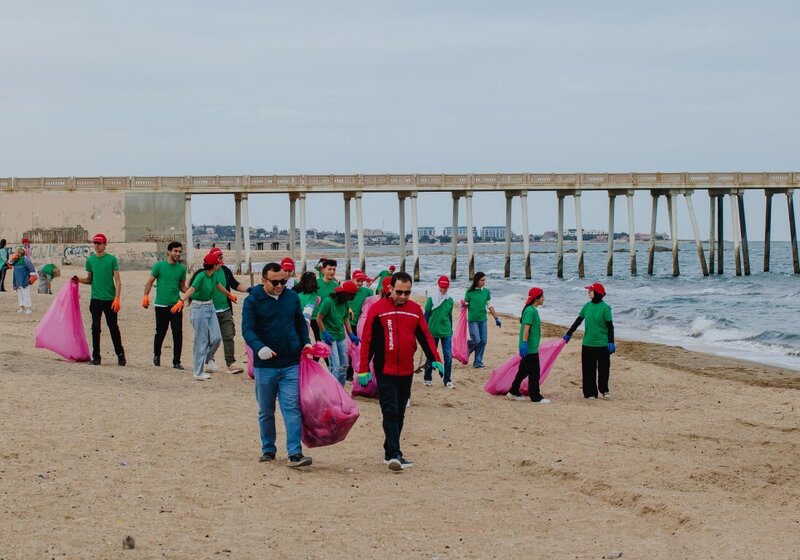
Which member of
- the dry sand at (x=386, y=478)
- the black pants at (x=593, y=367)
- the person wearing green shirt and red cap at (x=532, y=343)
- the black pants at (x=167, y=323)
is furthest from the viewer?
the black pants at (x=593, y=367)

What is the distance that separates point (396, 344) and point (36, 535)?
3.42 meters

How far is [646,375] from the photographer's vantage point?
56.3 feet

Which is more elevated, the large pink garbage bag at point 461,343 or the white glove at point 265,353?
the white glove at point 265,353

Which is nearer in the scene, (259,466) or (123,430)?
(259,466)

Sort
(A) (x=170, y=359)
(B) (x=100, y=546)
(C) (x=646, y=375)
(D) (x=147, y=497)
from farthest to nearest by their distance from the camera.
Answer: (C) (x=646, y=375)
(A) (x=170, y=359)
(D) (x=147, y=497)
(B) (x=100, y=546)

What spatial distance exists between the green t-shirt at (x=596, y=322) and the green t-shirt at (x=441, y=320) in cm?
184

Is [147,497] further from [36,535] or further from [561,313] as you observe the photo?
[561,313]

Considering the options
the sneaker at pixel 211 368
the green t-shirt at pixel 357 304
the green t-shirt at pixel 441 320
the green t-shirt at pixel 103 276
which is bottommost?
the sneaker at pixel 211 368

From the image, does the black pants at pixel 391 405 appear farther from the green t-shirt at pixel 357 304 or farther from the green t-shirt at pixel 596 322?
the green t-shirt at pixel 596 322

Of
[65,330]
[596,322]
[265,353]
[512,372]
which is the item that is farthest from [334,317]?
[265,353]

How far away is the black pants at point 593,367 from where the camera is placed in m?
13.7

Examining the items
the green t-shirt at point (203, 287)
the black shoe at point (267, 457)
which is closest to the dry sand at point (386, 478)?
the black shoe at point (267, 457)

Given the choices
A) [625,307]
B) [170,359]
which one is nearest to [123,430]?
[170,359]

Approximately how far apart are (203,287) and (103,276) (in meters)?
1.33
